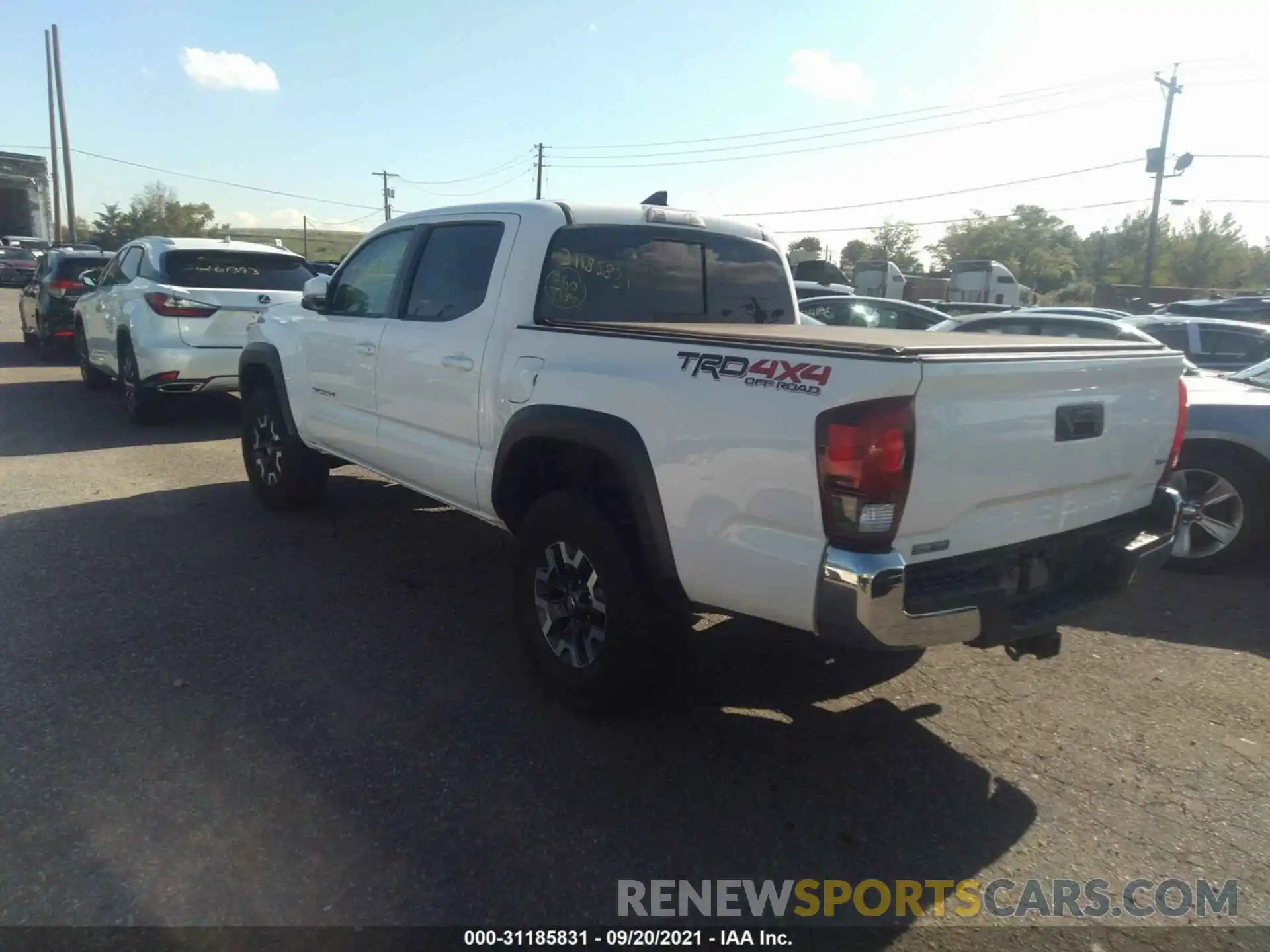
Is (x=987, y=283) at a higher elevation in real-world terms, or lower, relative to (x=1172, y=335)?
higher

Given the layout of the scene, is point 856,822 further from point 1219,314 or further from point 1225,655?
point 1219,314

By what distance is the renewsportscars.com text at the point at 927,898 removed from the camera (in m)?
2.68

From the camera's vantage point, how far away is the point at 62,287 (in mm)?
13805

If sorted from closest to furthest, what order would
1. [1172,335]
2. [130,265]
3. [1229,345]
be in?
[1229,345] < [1172,335] < [130,265]

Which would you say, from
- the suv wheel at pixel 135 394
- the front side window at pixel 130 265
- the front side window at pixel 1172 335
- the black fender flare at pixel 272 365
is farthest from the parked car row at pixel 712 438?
the front side window at pixel 1172 335

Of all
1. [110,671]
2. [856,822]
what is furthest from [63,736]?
[856,822]

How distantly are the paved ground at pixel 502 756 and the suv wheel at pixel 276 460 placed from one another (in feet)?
2.81

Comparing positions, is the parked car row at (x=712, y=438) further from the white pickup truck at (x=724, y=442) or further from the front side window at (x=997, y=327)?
the front side window at (x=997, y=327)

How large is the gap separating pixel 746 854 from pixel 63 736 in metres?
2.56

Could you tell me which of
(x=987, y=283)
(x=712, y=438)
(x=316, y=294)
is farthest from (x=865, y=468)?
(x=987, y=283)

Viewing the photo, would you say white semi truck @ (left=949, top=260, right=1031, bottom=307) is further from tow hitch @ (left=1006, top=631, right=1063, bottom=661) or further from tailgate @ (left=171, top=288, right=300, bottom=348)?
tow hitch @ (left=1006, top=631, right=1063, bottom=661)

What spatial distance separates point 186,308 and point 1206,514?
8.59m

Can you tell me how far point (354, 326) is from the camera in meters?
5.25

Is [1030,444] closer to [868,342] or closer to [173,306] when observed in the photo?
[868,342]
